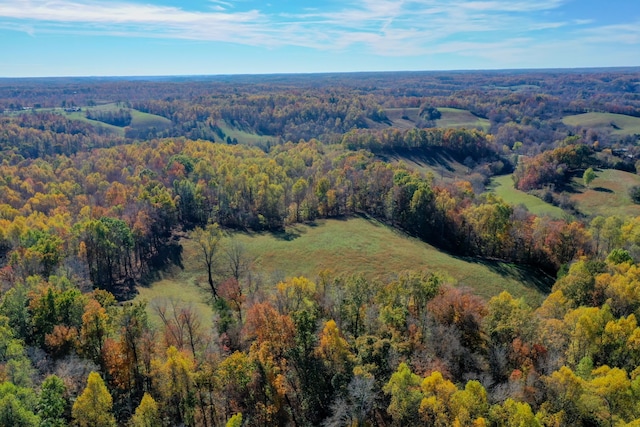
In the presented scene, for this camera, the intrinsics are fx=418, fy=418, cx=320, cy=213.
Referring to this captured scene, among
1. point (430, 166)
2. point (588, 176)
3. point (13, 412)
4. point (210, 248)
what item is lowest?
point (210, 248)

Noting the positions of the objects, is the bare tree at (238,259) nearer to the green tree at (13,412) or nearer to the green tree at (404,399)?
the green tree at (13,412)

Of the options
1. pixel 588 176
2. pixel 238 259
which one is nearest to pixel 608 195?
pixel 588 176

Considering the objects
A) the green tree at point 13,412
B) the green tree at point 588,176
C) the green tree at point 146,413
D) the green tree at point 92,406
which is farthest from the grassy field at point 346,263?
the green tree at point 588,176

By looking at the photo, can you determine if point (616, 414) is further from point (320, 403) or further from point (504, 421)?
point (320, 403)

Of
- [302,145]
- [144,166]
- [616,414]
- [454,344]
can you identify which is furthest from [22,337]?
[302,145]

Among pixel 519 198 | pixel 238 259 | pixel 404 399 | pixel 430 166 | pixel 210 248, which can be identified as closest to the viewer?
pixel 404 399

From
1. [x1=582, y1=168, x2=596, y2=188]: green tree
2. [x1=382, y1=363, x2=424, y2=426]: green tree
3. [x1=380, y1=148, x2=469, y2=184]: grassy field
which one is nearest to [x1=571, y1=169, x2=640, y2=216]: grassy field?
[x1=582, y1=168, x2=596, y2=188]: green tree

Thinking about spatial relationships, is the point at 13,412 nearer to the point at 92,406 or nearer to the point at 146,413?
the point at 92,406
